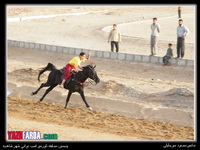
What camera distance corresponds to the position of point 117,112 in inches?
752

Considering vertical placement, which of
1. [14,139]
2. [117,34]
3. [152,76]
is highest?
[117,34]

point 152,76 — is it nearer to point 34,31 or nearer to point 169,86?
point 169,86

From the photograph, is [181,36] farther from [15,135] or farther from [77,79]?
[15,135]

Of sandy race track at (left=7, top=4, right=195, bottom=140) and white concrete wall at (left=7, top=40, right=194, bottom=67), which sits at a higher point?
white concrete wall at (left=7, top=40, right=194, bottom=67)

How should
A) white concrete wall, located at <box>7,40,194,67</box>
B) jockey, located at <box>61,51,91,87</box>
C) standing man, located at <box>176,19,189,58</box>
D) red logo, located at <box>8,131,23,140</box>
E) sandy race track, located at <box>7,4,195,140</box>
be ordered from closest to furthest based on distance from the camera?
red logo, located at <box>8,131,23,140</box>
sandy race track, located at <box>7,4,195,140</box>
jockey, located at <box>61,51,91,87</box>
standing man, located at <box>176,19,189,58</box>
white concrete wall, located at <box>7,40,194,67</box>

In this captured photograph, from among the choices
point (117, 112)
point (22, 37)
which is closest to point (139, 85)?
point (117, 112)

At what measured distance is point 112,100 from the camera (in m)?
19.9

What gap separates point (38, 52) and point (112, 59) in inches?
158

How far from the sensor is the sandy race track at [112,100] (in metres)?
16.6

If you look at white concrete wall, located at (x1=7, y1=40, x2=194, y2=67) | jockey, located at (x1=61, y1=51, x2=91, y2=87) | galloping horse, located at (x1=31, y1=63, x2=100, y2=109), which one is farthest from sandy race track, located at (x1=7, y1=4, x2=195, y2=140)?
jockey, located at (x1=61, y1=51, x2=91, y2=87)

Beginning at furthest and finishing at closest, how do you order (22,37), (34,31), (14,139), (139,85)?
1. (34,31)
2. (22,37)
3. (139,85)
4. (14,139)

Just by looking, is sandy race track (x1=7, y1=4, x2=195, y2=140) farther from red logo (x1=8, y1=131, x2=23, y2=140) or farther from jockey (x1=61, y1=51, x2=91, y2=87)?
jockey (x1=61, y1=51, x2=91, y2=87)

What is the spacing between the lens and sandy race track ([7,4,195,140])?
16.6 m

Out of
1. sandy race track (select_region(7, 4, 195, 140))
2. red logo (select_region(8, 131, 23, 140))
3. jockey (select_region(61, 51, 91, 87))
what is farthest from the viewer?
jockey (select_region(61, 51, 91, 87))
